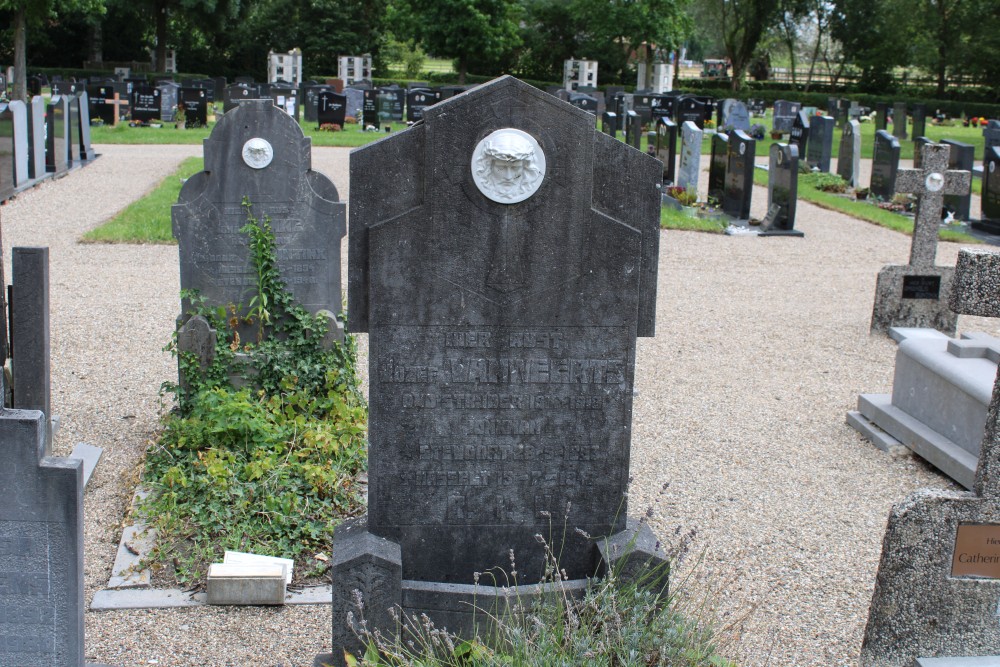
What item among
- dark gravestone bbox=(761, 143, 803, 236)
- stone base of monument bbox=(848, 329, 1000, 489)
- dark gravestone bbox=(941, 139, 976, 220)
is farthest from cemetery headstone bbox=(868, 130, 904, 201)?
stone base of monument bbox=(848, 329, 1000, 489)

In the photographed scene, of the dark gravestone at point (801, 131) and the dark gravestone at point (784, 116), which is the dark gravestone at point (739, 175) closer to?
the dark gravestone at point (801, 131)

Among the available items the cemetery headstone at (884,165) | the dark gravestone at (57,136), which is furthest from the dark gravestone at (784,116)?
the dark gravestone at (57,136)

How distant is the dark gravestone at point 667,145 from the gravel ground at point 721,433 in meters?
4.75

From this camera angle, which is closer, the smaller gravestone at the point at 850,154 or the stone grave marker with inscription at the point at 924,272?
the stone grave marker with inscription at the point at 924,272

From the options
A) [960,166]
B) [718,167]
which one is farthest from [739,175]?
[960,166]

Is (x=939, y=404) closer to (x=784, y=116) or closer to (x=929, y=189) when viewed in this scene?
(x=929, y=189)

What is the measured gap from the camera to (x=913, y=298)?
9703 millimetres

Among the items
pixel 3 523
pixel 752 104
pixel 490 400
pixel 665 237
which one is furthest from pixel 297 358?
pixel 752 104

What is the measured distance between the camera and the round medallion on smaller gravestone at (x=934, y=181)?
9.41 m

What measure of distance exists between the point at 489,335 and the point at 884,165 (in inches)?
655

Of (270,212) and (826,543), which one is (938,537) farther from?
(270,212)

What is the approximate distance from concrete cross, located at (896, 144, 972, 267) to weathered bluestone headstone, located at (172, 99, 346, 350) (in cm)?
521

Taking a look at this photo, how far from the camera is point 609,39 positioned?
1976 inches

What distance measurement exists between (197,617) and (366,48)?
5048 centimetres
